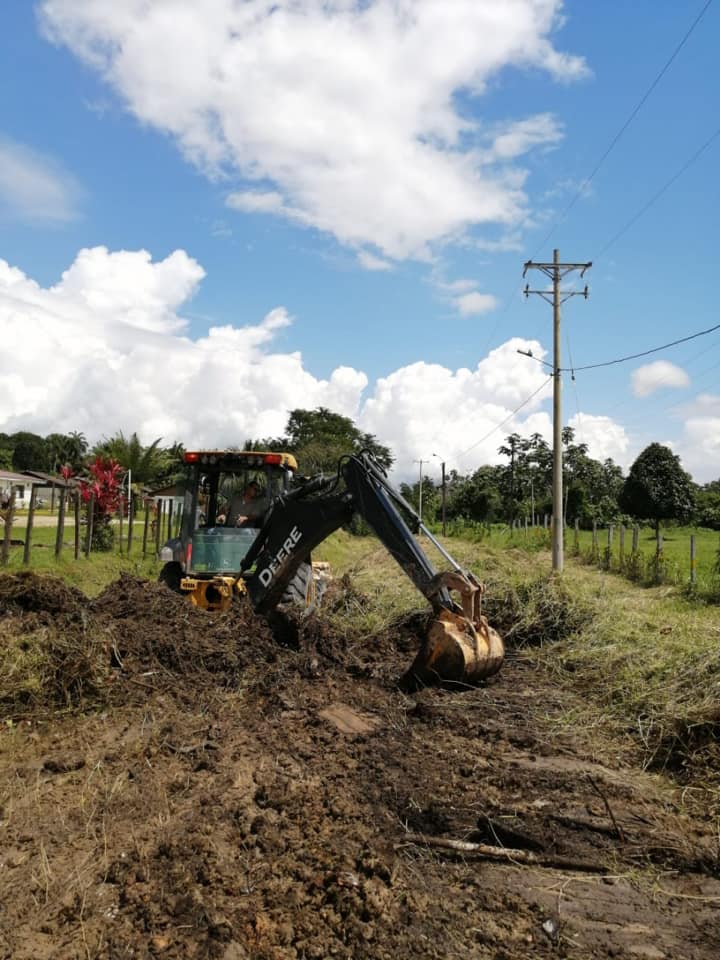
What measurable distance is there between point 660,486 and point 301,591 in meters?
25.1

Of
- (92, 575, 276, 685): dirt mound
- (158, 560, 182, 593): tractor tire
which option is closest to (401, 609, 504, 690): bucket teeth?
(92, 575, 276, 685): dirt mound

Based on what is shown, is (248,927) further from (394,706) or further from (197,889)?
(394,706)

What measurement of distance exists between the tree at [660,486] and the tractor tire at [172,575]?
24.6 meters

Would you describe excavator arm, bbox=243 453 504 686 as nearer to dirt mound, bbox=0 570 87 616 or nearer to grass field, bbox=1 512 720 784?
grass field, bbox=1 512 720 784

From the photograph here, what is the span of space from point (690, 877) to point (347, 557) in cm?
2164

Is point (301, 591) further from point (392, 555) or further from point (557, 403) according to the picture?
Answer: point (557, 403)

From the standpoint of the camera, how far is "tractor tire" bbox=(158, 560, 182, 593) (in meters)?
8.72

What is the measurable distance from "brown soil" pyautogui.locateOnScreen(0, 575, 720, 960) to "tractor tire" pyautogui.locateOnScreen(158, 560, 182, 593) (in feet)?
5.98

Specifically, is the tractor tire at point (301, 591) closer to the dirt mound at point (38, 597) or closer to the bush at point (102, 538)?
the dirt mound at point (38, 597)

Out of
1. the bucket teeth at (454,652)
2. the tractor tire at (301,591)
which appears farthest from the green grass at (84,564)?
the bucket teeth at (454,652)

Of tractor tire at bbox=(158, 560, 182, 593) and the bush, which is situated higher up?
the bush

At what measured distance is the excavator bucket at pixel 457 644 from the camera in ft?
20.4

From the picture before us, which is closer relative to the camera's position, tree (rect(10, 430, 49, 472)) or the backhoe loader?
the backhoe loader

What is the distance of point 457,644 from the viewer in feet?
20.3
